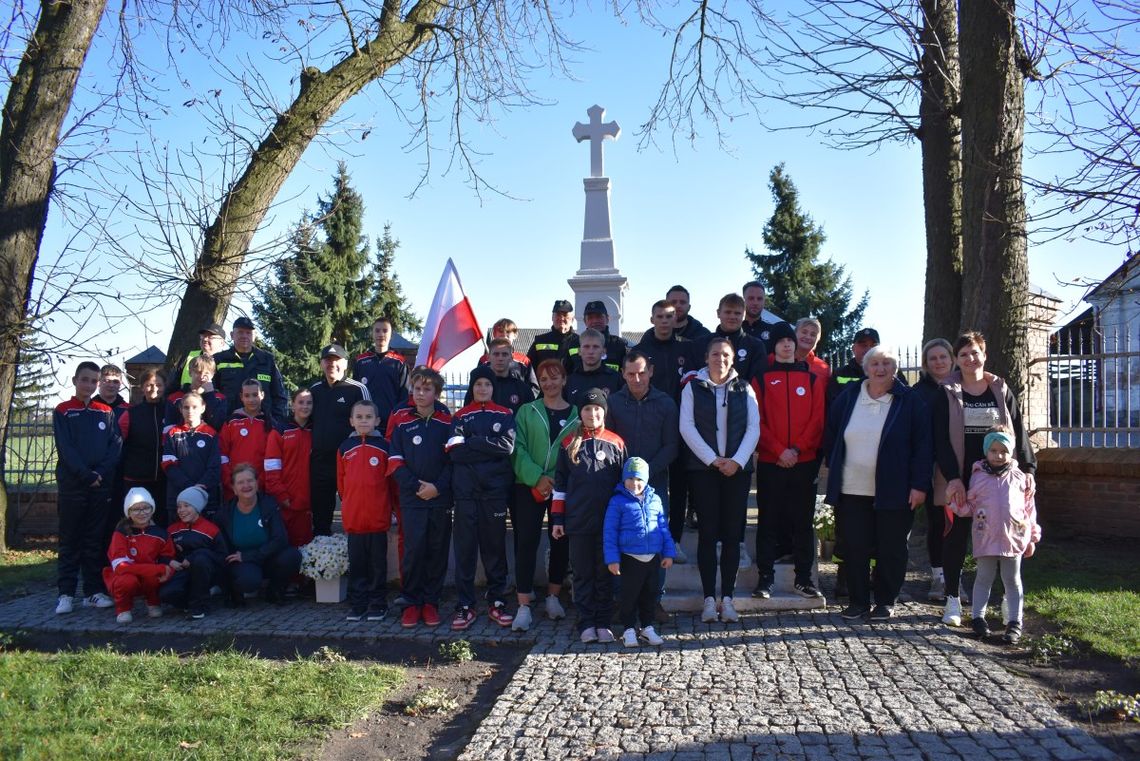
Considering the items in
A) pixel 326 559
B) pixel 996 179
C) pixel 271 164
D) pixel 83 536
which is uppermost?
pixel 271 164

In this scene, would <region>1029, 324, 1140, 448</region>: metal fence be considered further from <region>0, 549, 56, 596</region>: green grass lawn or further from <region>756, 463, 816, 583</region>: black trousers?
<region>0, 549, 56, 596</region>: green grass lawn

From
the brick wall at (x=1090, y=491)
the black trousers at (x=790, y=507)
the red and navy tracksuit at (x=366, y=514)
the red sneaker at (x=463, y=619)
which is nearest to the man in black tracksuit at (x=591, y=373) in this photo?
the black trousers at (x=790, y=507)

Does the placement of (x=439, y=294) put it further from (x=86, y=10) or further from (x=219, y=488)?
(x=86, y=10)

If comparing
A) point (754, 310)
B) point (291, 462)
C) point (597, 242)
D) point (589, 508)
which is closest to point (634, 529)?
point (589, 508)

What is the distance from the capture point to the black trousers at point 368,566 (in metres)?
6.81

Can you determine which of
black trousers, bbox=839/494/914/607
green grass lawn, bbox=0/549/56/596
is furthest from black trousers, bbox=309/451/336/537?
black trousers, bbox=839/494/914/607

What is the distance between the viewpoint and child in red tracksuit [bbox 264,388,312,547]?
746 centimetres

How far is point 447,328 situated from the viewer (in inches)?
360

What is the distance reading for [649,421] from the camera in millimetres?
6238

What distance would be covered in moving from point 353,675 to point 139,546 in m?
2.64

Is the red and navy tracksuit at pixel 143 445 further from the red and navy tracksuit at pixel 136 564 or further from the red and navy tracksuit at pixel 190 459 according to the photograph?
the red and navy tracksuit at pixel 136 564

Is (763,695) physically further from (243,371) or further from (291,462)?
(243,371)

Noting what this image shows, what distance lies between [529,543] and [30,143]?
692 cm

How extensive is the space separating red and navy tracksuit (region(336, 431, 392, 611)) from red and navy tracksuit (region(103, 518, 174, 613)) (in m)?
1.48
